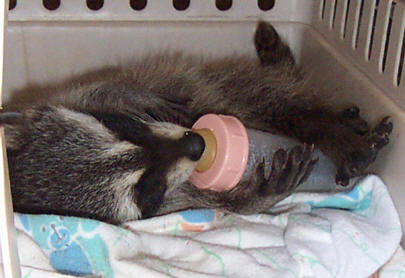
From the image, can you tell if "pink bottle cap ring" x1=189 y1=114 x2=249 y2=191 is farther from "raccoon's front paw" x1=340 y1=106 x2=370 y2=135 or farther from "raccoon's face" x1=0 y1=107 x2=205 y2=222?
"raccoon's front paw" x1=340 y1=106 x2=370 y2=135

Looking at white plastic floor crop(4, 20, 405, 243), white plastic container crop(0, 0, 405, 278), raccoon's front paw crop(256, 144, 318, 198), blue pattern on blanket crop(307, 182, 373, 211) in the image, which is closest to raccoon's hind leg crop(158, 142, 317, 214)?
raccoon's front paw crop(256, 144, 318, 198)

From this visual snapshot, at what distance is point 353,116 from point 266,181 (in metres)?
0.29

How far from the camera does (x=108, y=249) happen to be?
1.09 m

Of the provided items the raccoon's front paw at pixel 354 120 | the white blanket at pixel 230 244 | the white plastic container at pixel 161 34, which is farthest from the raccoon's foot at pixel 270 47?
the white blanket at pixel 230 244

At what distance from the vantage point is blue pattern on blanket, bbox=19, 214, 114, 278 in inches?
42.7

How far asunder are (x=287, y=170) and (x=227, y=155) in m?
0.17

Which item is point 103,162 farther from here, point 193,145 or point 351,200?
point 351,200

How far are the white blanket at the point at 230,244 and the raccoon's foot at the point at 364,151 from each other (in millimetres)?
34

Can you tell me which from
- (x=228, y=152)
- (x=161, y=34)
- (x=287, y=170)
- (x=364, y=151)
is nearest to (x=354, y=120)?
(x=364, y=151)

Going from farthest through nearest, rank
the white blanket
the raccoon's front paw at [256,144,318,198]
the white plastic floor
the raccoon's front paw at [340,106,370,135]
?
the white plastic floor → the raccoon's front paw at [340,106,370,135] → the raccoon's front paw at [256,144,318,198] → the white blanket

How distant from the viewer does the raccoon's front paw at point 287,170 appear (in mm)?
1228

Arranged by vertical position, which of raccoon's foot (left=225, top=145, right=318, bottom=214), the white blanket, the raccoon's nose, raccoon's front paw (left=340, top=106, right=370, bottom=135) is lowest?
the white blanket

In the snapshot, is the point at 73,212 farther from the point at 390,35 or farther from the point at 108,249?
the point at 390,35

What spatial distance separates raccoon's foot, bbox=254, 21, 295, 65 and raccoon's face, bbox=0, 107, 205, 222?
23.3 inches
